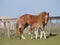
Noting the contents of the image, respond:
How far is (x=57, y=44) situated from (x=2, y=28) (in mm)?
8265

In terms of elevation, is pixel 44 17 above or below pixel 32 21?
above

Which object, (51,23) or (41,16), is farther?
(51,23)

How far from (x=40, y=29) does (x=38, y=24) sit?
0.40 metres

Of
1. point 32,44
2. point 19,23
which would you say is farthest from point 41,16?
point 32,44

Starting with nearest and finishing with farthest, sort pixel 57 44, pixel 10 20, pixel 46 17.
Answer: pixel 57 44 < pixel 46 17 < pixel 10 20

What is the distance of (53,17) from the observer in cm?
1969

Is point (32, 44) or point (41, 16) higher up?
point (41, 16)

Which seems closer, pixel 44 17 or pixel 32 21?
pixel 44 17

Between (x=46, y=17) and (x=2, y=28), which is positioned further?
(x=2, y=28)

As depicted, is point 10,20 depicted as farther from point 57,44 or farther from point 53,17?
point 57,44

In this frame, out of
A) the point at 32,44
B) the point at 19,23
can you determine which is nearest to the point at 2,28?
the point at 19,23

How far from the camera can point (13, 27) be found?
20172 millimetres

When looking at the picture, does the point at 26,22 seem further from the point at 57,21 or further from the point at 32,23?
the point at 57,21

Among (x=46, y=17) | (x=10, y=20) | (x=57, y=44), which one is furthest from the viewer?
(x=10, y=20)
